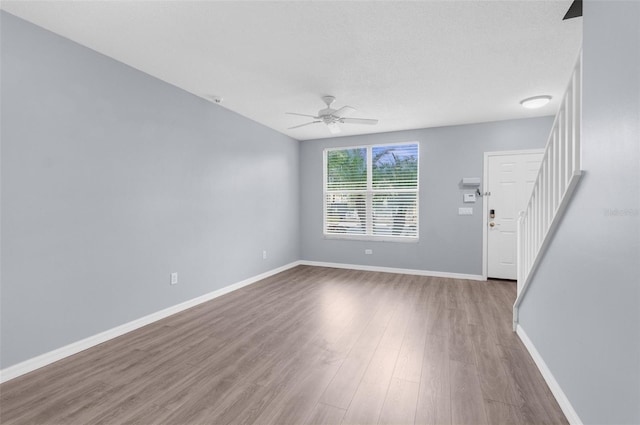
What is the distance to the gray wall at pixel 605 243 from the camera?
1231mm

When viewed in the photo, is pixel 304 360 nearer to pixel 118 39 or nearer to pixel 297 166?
pixel 118 39

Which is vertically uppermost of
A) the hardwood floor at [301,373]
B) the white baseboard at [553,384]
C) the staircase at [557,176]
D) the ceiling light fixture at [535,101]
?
the ceiling light fixture at [535,101]

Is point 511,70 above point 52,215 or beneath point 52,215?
above

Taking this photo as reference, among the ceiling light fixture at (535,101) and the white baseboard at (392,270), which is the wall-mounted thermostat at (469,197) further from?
the ceiling light fixture at (535,101)

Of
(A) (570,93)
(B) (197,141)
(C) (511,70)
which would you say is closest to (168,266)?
(B) (197,141)

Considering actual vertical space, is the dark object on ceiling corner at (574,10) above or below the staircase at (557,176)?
above

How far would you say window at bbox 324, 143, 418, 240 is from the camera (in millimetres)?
5605

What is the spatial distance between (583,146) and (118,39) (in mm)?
3542

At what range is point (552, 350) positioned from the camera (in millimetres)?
2088

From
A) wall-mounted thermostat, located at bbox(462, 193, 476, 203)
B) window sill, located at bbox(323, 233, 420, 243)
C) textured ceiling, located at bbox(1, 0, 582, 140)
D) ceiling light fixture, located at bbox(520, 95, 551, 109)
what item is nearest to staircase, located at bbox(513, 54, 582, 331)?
textured ceiling, located at bbox(1, 0, 582, 140)

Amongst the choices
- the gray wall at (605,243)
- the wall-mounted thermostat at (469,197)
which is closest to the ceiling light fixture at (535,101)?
the wall-mounted thermostat at (469,197)

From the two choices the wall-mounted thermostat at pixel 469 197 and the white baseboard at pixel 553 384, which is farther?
the wall-mounted thermostat at pixel 469 197

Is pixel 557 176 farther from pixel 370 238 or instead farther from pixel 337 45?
pixel 370 238

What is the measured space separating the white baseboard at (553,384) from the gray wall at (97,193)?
364cm
